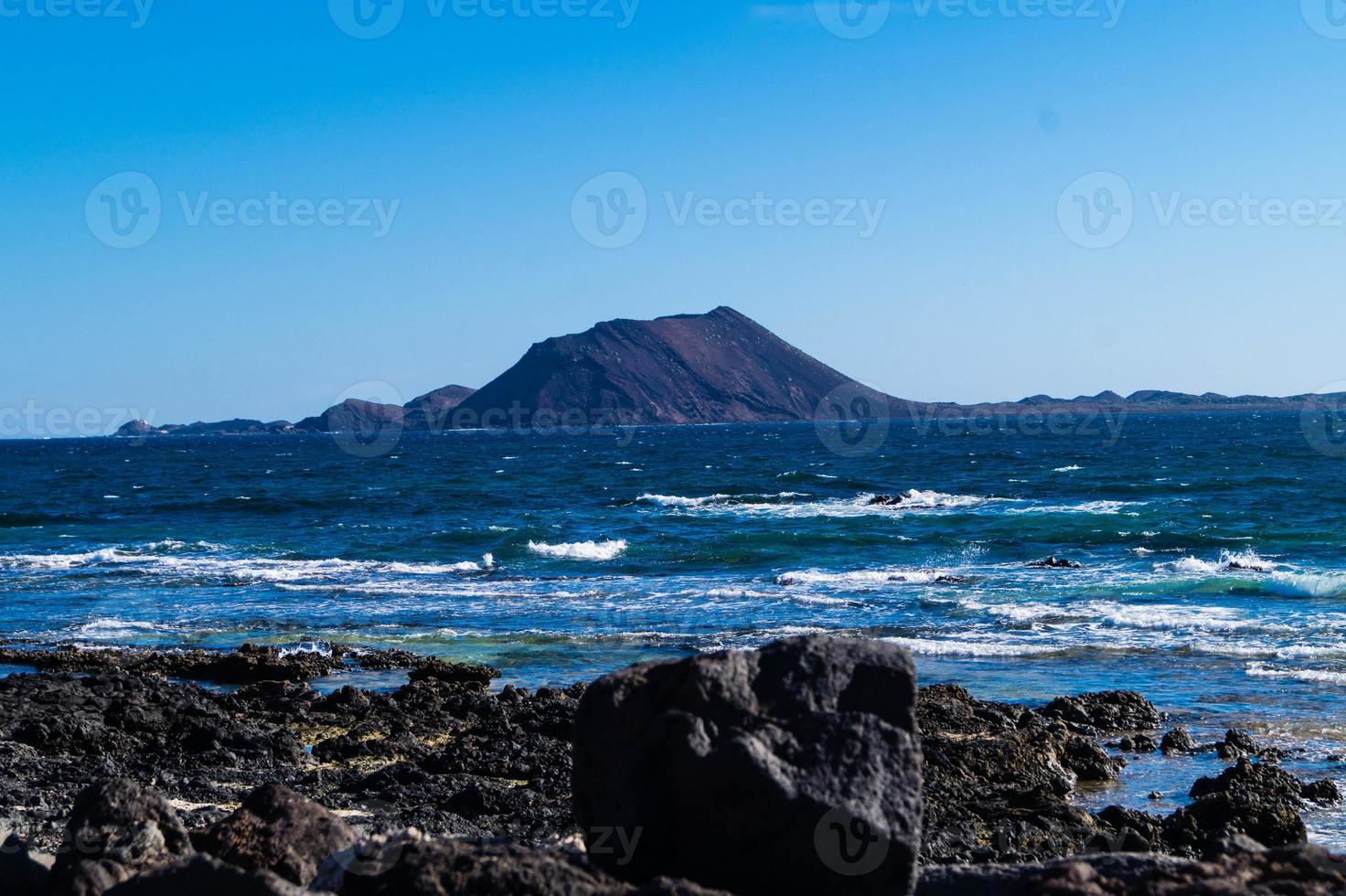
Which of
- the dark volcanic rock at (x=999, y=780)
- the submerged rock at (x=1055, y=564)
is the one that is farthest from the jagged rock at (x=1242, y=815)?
the submerged rock at (x=1055, y=564)

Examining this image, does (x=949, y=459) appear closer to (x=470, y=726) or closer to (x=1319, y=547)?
(x=1319, y=547)

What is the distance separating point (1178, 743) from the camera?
41.6ft

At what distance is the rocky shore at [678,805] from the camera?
4977mm

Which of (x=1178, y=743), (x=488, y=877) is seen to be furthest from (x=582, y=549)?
(x=488, y=877)

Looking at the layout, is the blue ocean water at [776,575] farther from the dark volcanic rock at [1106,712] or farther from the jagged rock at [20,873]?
the jagged rock at [20,873]

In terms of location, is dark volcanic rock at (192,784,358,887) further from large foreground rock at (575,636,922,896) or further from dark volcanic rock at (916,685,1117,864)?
dark volcanic rock at (916,685,1117,864)

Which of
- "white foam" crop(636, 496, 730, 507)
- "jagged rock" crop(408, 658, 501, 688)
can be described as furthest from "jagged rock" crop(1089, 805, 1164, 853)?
"white foam" crop(636, 496, 730, 507)

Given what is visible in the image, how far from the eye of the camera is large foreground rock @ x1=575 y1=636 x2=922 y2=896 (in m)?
5.16

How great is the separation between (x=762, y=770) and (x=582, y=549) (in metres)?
30.1

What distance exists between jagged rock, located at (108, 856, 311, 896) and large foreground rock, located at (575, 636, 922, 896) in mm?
1372

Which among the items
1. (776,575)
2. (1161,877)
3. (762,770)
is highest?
(762,770)

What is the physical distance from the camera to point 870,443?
4801 inches

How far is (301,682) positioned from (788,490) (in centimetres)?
4172

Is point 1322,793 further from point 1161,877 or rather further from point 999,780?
point 1161,877
